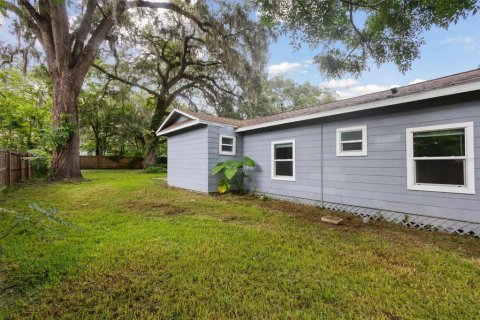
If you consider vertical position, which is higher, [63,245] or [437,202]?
[437,202]

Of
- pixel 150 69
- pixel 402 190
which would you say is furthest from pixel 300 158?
pixel 150 69

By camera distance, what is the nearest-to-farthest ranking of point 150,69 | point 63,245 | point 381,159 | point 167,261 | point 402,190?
point 167,261
point 63,245
point 402,190
point 381,159
point 150,69

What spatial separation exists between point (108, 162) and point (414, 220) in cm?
2509

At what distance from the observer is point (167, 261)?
8.91 feet

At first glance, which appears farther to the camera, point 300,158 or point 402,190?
point 300,158

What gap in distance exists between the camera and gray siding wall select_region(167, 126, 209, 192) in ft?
25.7

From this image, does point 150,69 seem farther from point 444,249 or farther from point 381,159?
point 444,249

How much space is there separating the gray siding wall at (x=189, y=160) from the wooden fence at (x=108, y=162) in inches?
596

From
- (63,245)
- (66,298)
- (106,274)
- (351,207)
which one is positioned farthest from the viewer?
(351,207)

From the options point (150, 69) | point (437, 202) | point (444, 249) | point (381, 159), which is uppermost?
point (150, 69)

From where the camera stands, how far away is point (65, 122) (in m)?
9.77

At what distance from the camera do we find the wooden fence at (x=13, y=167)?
23.2ft

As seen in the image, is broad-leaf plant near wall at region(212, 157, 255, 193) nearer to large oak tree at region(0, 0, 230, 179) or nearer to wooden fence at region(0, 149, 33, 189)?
wooden fence at region(0, 149, 33, 189)

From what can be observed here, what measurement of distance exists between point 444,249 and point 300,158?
3650 millimetres
